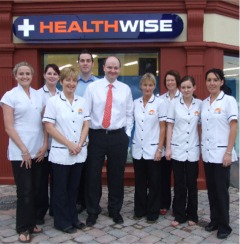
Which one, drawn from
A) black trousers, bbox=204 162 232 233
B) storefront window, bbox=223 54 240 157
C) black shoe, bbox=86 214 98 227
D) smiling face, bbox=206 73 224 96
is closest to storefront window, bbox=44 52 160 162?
storefront window, bbox=223 54 240 157

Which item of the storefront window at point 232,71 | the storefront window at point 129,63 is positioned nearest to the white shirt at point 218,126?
the storefront window at point 129,63

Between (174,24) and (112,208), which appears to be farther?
(174,24)

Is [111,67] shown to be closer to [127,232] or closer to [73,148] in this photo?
[73,148]

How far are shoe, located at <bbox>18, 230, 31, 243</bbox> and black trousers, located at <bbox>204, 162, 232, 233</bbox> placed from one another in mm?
2240

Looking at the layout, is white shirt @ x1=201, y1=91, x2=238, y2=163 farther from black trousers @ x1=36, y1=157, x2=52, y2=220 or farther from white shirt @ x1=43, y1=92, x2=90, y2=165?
black trousers @ x1=36, y1=157, x2=52, y2=220

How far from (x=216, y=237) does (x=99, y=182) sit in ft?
5.26

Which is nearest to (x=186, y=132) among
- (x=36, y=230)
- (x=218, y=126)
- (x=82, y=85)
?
(x=218, y=126)

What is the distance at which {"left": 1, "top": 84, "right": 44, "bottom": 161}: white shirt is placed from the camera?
Answer: 398 centimetres

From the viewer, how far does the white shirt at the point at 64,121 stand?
4.09 m

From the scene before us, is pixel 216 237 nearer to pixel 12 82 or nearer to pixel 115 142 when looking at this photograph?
pixel 115 142

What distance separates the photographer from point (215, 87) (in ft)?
13.9

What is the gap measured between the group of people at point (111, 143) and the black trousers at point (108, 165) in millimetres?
13

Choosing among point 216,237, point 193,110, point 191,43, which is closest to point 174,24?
point 191,43

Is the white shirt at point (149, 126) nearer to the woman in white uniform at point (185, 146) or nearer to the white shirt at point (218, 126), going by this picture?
the woman in white uniform at point (185, 146)
